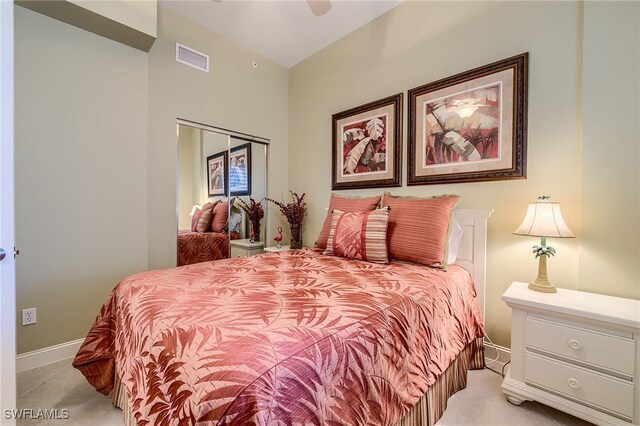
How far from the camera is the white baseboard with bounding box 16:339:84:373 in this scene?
1905mm

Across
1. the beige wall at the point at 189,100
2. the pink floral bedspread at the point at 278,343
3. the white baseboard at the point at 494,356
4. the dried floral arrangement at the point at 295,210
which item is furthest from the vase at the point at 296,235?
the white baseboard at the point at 494,356

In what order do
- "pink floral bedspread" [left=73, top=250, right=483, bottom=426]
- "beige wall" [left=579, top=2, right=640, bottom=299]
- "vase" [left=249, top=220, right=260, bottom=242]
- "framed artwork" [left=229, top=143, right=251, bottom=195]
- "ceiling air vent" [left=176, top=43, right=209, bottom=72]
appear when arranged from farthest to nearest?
"vase" [left=249, top=220, right=260, bottom=242] → "framed artwork" [left=229, top=143, right=251, bottom=195] → "ceiling air vent" [left=176, top=43, right=209, bottom=72] → "beige wall" [left=579, top=2, right=640, bottom=299] → "pink floral bedspread" [left=73, top=250, right=483, bottom=426]

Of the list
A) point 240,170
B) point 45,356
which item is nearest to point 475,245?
point 240,170

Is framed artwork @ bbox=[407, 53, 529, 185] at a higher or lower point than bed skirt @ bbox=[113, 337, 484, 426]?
higher

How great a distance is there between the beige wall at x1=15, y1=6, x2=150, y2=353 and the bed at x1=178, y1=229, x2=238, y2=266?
37 centimetres

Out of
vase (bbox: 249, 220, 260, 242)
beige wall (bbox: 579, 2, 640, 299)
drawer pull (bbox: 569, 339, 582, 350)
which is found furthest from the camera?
vase (bbox: 249, 220, 260, 242)

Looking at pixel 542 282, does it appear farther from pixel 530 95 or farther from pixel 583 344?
pixel 530 95

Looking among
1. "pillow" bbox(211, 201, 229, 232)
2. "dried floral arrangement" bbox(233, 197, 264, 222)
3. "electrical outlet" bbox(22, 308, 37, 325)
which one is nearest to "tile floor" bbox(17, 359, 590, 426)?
"electrical outlet" bbox(22, 308, 37, 325)

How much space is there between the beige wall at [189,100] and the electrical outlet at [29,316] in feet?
2.65

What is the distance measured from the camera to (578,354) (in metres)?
1.36

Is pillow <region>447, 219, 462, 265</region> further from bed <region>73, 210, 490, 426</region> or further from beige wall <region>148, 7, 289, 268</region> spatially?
beige wall <region>148, 7, 289, 268</region>

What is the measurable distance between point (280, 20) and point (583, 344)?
3447mm

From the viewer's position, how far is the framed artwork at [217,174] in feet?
9.85

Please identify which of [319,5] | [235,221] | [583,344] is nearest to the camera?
[583,344]
